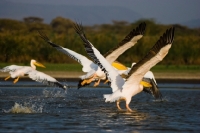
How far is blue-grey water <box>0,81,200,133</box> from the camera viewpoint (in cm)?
1106

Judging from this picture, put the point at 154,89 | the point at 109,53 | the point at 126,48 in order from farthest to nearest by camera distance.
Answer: the point at 154,89, the point at 109,53, the point at 126,48

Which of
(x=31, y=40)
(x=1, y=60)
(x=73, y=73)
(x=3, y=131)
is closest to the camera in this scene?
(x=3, y=131)

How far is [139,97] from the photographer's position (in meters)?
18.0

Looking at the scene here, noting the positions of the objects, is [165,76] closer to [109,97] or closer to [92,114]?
[92,114]

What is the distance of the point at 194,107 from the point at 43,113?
11.9 feet

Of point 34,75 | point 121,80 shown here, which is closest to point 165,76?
point 34,75

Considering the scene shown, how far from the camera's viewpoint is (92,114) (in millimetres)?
13070

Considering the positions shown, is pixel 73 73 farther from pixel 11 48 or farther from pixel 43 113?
pixel 43 113

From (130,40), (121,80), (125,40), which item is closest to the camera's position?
(121,80)

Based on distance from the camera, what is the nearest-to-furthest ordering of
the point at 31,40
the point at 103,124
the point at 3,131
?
the point at 3,131, the point at 103,124, the point at 31,40

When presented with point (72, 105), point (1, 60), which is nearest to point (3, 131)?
point (72, 105)

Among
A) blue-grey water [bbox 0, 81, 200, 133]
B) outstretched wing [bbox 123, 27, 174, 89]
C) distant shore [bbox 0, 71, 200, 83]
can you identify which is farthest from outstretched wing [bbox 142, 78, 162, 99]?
distant shore [bbox 0, 71, 200, 83]

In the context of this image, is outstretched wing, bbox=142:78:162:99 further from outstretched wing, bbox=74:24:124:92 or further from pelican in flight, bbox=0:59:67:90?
outstretched wing, bbox=74:24:124:92

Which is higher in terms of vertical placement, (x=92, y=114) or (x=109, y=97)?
(x=109, y=97)
